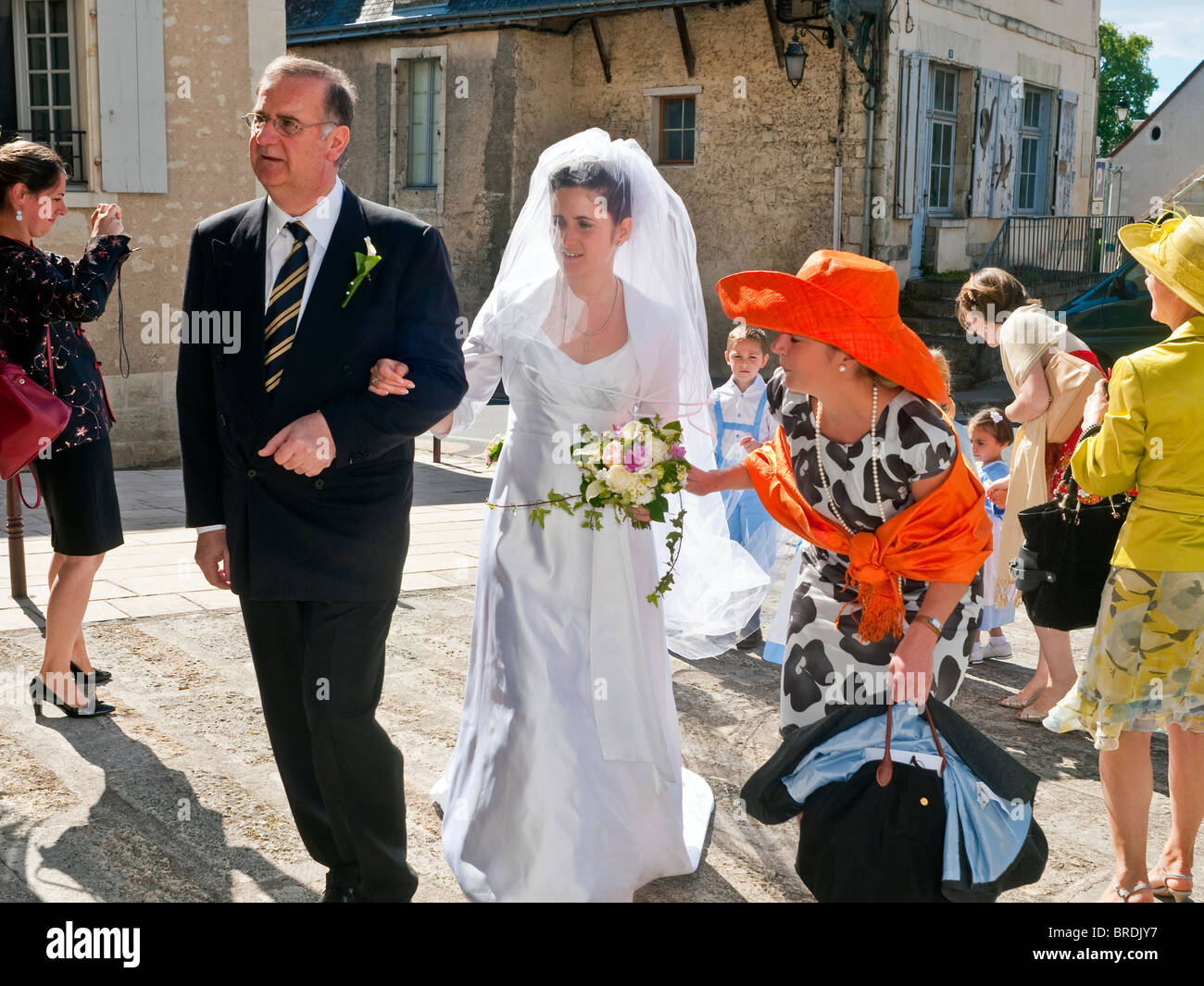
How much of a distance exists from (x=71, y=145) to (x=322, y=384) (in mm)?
8845

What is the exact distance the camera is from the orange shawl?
3.02m

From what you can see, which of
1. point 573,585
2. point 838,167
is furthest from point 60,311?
point 838,167

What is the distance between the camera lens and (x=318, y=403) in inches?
128

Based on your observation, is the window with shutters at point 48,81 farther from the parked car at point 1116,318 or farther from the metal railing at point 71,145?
the parked car at point 1116,318

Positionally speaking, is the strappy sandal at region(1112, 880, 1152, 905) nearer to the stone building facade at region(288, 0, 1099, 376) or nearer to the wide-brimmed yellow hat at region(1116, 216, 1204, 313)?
the wide-brimmed yellow hat at region(1116, 216, 1204, 313)

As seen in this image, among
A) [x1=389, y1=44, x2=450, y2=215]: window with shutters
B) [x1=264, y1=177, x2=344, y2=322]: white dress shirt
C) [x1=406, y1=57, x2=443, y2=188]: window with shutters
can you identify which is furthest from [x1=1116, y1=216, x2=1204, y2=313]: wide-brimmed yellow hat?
[x1=406, y1=57, x2=443, y2=188]: window with shutters

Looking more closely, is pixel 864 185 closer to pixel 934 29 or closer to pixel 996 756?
pixel 934 29

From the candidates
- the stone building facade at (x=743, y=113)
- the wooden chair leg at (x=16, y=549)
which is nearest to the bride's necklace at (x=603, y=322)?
the wooden chair leg at (x=16, y=549)

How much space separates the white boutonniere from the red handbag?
1.93 m

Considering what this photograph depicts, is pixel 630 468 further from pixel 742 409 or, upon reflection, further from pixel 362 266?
pixel 742 409

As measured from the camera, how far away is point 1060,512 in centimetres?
395

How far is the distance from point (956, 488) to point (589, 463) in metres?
1.07
